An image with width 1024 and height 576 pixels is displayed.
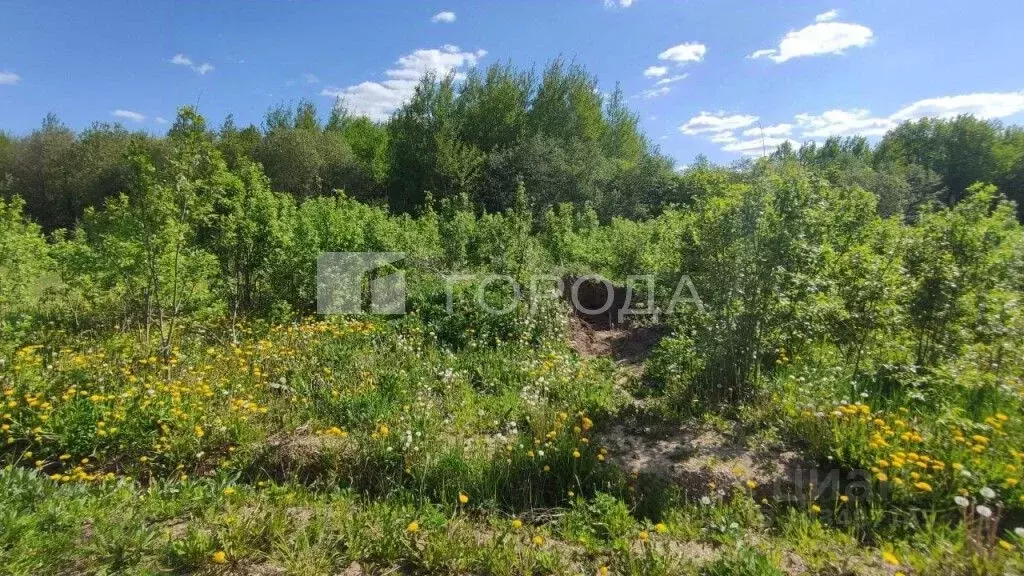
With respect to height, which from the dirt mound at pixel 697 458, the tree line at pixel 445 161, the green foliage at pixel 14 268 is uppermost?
the tree line at pixel 445 161

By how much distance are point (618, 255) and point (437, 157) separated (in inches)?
475

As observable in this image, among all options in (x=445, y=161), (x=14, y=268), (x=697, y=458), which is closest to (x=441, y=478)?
(x=697, y=458)

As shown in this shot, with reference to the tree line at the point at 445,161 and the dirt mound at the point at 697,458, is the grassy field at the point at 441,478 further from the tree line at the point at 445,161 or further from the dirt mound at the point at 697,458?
the tree line at the point at 445,161

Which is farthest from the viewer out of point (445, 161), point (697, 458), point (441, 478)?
point (445, 161)

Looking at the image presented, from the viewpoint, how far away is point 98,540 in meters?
2.67

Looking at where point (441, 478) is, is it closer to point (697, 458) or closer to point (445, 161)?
point (697, 458)

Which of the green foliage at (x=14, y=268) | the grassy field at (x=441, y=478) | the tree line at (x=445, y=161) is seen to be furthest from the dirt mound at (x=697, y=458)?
the tree line at (x=445, y=161)

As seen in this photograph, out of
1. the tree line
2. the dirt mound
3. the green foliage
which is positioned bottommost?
the dirt mound

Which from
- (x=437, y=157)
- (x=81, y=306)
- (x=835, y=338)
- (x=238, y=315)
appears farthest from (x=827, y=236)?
(x=437, y=157)

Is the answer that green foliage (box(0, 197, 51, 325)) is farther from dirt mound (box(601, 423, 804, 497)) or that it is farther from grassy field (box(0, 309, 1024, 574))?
dirt mound (box(601, 423, 804, 497))

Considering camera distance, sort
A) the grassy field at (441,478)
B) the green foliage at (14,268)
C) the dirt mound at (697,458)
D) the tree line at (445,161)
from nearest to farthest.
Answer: the grassy field at (441,478) → the dirt mound at (697,458) → the green foliage at (14,268) → the tree line at (445,161)

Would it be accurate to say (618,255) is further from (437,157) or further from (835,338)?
(437,157)

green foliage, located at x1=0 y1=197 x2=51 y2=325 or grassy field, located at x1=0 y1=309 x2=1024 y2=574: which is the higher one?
green foliage, located at x1=0 y1=197 x2=51 y2=325

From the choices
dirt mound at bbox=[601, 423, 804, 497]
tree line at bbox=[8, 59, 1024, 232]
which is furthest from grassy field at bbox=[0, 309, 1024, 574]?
tree line at bbox=[8, 59, 1024, 232]
